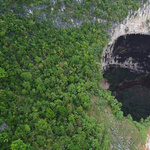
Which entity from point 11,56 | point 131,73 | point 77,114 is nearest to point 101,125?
point 77,114

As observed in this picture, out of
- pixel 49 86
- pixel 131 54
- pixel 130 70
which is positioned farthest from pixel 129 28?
pixel 49 86

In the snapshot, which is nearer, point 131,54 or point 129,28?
point 129,28

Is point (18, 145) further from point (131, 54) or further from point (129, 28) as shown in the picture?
point (131, 54)

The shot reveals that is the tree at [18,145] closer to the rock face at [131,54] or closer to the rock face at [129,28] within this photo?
the rock face at [129,28]

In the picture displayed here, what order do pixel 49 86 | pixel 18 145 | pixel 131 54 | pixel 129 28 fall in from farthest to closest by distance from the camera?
pixel 131 54 < pixel 129 28 < pixel 49 86 < pixel 18 145

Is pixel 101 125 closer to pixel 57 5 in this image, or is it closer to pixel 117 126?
pixel 117 126

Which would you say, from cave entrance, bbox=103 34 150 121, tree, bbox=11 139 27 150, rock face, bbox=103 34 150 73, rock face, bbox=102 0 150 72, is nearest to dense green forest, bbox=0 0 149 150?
tree, bbox=11 139 27 150

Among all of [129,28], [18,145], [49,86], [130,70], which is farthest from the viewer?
[130,70]

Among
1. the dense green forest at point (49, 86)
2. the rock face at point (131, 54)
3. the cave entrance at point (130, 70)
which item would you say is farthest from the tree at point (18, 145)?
the rock face at point (131, 54)

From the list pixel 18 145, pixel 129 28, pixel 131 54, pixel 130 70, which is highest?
pixel 129 28
